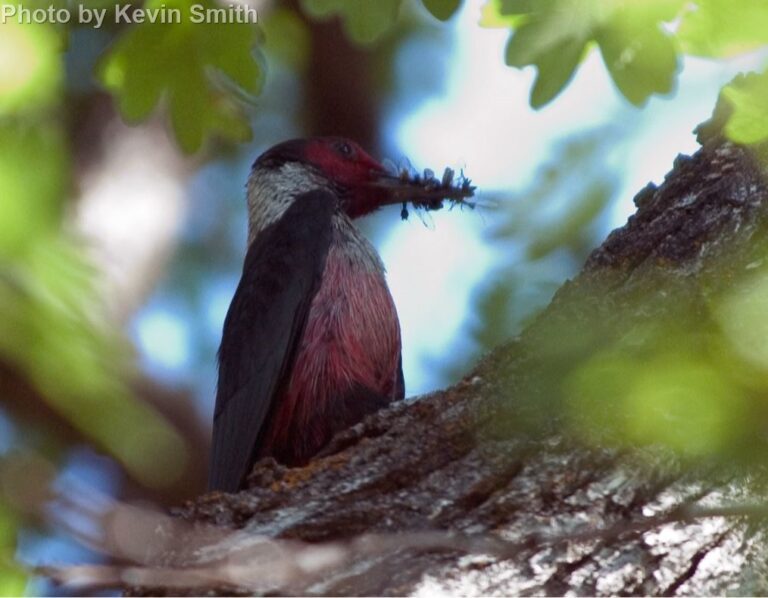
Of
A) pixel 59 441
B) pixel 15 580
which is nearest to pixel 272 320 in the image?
pixel 59 441

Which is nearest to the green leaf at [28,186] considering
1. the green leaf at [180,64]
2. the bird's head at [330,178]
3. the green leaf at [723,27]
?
the green leaf at [723,27]

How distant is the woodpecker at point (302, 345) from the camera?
4613 millimetres

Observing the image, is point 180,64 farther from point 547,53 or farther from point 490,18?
point 547,53

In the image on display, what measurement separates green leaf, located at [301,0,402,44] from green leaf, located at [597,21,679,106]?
1.66 feet

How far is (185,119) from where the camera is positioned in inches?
153

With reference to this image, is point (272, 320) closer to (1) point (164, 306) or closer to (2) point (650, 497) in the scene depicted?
(1) point (164, 306)

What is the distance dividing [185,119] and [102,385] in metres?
2.04

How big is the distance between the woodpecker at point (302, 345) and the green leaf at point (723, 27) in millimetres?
2302

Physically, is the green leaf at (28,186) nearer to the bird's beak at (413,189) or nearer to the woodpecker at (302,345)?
the woodpecker at (302,345)

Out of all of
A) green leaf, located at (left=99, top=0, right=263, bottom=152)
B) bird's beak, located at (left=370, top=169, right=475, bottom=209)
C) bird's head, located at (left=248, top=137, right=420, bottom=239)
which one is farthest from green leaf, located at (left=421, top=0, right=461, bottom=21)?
bird's head, located at (left=248, top=137, right=420, bottom=239)

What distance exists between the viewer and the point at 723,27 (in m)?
2.51

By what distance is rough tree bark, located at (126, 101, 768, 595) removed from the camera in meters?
2.42

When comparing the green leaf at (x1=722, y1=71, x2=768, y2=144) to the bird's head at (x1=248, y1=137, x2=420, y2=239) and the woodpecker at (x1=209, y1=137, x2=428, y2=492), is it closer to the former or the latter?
the woodpecker at (x1=209, y1=137, x2=428, y2=492)

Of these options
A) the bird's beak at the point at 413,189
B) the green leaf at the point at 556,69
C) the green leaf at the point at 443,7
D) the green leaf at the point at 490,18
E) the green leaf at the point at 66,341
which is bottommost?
the green leaf at the point at 66,341
